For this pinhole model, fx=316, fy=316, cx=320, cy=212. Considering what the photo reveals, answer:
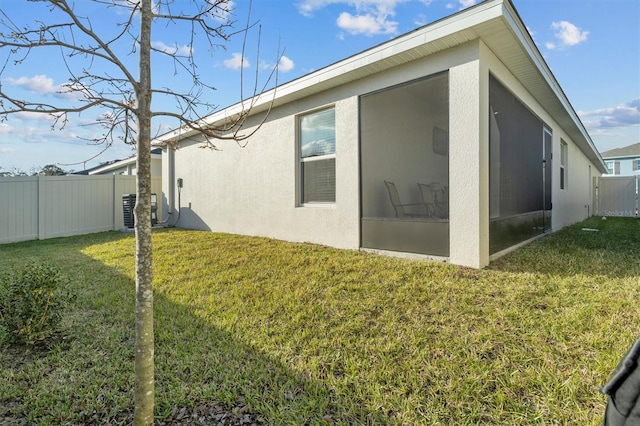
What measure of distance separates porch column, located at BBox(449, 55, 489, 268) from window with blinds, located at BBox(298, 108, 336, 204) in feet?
7.28

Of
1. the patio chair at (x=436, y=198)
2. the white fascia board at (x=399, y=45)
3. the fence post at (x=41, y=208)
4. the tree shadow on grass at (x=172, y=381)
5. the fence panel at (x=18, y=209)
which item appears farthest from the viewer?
the fence post at (x=41, y=208)

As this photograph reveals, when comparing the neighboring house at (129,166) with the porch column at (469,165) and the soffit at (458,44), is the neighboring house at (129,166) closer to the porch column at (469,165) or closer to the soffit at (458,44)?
the soffit at (458,44)

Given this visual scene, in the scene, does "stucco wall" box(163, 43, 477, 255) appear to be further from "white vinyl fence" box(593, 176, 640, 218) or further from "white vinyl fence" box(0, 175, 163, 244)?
"white vinyl fence" box(593, 176, 640, 218)

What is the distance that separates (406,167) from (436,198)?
27.4 inches

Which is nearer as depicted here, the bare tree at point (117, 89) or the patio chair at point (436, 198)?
the bare tree at point (117, 89)

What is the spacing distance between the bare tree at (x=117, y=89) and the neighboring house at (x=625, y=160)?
105 feet

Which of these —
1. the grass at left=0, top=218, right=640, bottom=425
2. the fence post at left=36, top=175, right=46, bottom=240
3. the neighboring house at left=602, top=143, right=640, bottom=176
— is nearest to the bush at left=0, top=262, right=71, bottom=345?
the grass at left=0, top=218, right=640, bottom=425

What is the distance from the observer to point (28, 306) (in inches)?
97.7

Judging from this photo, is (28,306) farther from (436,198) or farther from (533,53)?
(533,53)

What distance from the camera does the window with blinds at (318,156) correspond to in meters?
5.94

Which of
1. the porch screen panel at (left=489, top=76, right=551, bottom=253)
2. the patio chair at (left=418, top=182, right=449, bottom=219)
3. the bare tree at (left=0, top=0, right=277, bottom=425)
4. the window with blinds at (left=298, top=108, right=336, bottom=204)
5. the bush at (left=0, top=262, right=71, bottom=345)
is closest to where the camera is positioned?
the bare tree at (left=0, top=0, right=277, bottom=425)

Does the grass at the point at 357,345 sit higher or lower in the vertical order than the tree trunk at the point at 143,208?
lower

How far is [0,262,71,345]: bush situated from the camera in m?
2.48

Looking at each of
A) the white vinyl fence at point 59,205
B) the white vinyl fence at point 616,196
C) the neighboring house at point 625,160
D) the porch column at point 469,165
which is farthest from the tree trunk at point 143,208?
the neighboring house at point 625,160
